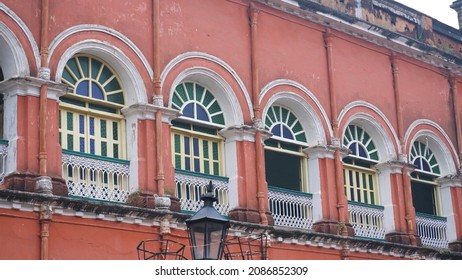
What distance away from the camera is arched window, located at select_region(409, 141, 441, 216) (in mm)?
20703

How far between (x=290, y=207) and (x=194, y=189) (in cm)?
221

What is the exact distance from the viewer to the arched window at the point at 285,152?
18.0 m

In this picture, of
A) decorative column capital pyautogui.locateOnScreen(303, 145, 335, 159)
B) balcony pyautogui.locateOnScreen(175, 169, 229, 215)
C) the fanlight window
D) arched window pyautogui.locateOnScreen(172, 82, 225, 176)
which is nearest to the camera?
the fanlight window

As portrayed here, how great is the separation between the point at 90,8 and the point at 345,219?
611cm

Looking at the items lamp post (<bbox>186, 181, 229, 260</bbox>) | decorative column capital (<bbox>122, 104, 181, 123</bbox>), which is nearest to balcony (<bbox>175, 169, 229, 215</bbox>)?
decorative column capital (<bbox>122, 104, 181, 123</bbox>)

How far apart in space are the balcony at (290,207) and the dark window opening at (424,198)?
3.75 metres

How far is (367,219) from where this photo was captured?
1902cm

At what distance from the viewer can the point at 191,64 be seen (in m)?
16.5

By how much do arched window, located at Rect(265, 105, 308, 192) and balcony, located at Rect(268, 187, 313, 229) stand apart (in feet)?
1.38

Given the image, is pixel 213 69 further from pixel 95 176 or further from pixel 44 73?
pixel 44 73

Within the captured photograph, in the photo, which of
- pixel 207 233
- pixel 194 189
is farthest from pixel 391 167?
pixel 207 233

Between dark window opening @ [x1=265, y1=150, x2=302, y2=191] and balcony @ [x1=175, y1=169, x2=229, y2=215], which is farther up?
dark window opening @ [x1=265, y1=150, x2=302, y2=191]

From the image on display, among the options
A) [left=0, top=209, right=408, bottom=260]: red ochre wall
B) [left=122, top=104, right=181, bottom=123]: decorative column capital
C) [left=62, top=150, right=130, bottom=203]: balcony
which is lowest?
[left=0, top=209, right=408, bottom=260]: red ochre wall

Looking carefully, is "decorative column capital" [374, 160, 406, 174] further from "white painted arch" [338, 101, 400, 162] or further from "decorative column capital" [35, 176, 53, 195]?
"decorative column capital" [35, 176, 53, 195]
